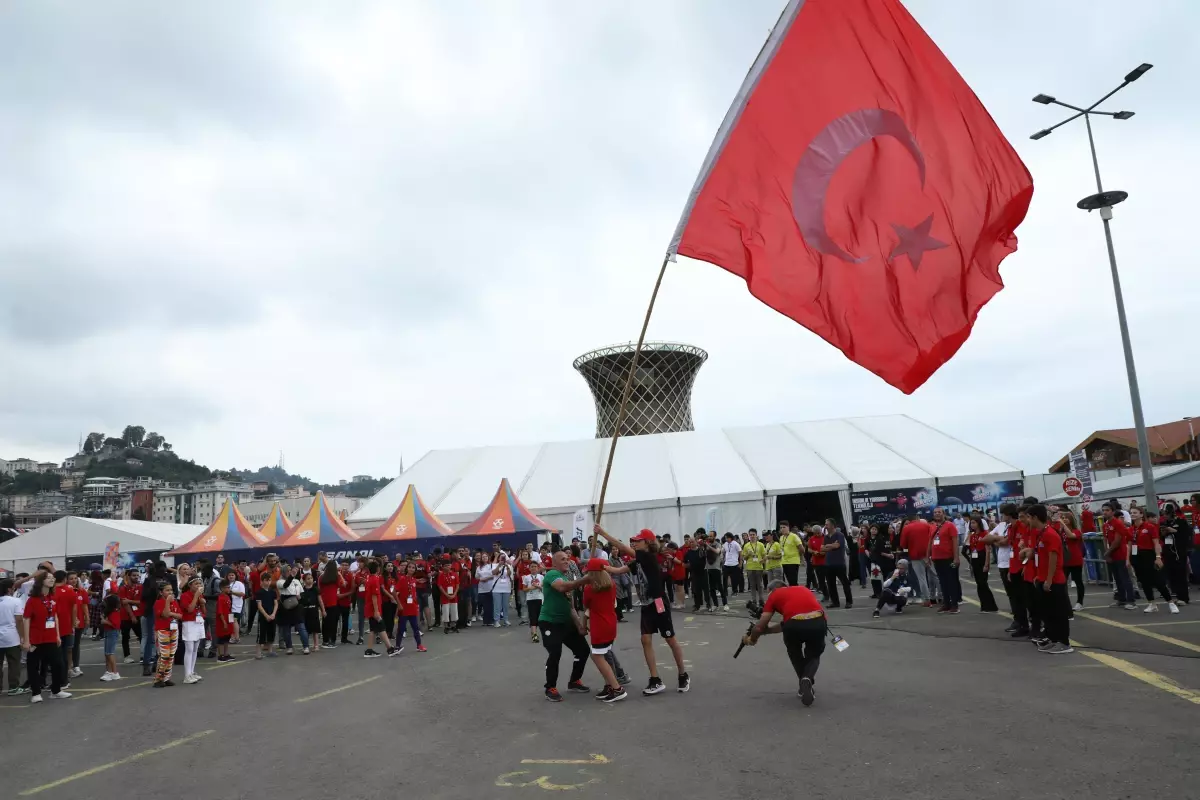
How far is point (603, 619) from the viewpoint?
7980 millimetres

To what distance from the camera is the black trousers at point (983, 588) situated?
1297 centimetres

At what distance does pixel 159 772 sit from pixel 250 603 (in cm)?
1407

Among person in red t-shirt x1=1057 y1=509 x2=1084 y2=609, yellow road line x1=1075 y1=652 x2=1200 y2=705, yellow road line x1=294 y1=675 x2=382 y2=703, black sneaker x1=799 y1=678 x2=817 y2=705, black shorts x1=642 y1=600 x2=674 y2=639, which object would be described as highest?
person in red t-shirt x1=1057 y1=509 x2=1084 y2=609

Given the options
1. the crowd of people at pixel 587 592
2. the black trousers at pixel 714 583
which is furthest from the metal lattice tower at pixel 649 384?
the black trousers at pixel 714 583

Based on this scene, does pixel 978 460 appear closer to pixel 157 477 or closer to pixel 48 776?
pixel 48 776

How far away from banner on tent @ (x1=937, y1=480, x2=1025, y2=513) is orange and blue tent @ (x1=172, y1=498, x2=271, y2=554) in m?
22.2

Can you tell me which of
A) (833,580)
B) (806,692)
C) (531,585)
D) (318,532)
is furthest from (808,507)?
(806,692)

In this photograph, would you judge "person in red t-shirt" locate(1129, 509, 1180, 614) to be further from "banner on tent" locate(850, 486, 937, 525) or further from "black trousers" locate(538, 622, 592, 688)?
"banner on tent" locate(850, 486, 937, 525)

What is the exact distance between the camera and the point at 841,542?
15.0m

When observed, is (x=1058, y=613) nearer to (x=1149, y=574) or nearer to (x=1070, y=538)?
(x=1070, y=538)

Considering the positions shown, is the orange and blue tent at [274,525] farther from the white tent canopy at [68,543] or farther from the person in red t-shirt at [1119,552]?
the person in red t-shirt at [1119,552]

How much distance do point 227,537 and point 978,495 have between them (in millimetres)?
24720

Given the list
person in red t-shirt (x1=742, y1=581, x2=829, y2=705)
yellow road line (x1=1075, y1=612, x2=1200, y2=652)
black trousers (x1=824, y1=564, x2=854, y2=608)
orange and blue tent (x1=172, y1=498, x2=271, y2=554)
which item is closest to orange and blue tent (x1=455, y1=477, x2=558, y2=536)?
orange and blue tent (x1=172, y1=498, x2=271, y2=554)

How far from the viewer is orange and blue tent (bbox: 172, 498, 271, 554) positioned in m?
24.8
